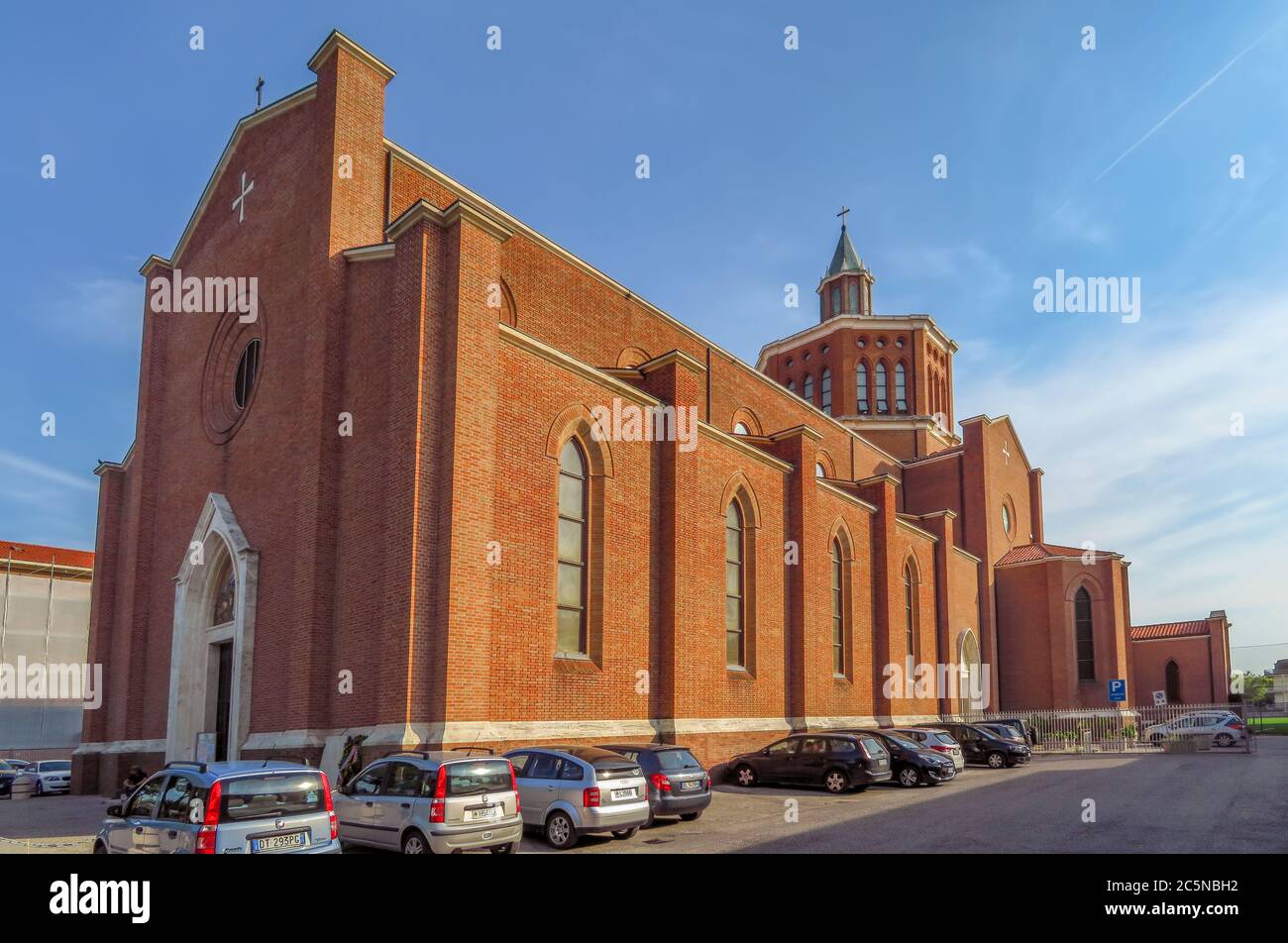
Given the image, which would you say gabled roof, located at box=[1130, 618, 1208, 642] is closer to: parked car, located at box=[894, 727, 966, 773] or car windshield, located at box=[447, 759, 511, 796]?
parked car, located at box=[894, 727, 966, 773]

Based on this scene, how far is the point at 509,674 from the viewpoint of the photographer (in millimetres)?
17141

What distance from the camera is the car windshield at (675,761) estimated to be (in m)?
15.0

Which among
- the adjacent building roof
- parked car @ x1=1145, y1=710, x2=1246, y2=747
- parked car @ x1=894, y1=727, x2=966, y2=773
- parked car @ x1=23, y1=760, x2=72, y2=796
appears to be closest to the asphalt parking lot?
parked car @ x1=894, y1=727, x2=966, y2=773

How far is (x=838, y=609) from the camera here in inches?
1195

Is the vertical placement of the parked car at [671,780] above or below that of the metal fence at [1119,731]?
above

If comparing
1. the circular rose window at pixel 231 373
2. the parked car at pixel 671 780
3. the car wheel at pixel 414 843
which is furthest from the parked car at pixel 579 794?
the circular rose window at pixel 231 373

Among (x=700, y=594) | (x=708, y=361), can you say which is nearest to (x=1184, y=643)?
(x=708, y=361)

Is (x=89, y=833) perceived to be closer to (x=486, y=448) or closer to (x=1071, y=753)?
(x=486, y=448)

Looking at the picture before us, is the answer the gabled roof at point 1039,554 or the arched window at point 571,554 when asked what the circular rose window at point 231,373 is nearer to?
the arched window at point 571,554

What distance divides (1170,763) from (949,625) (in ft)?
35.2

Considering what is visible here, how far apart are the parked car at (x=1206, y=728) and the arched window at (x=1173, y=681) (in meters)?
18.8

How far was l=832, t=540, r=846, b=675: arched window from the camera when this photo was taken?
97.1ft

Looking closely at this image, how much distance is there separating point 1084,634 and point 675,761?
33084mm

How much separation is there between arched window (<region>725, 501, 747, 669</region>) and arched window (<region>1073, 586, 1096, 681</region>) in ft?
78.8
